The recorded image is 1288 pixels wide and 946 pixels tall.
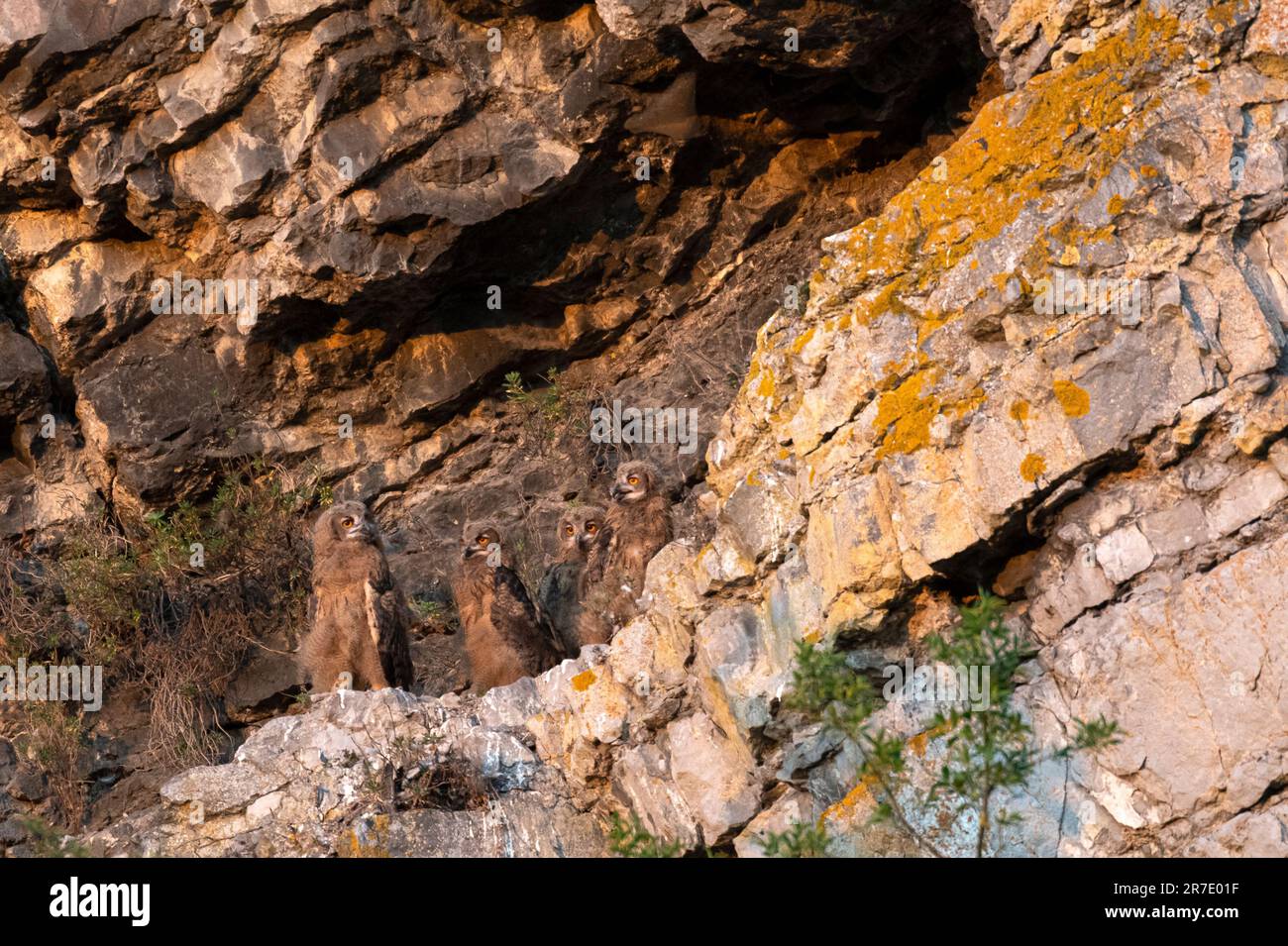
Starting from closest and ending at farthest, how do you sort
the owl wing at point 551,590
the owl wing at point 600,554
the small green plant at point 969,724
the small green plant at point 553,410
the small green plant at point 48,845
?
1. the small green plant at point 969,724
2. the small green plant at point 48,845
3. the owl wing at point 600,554
4. the owl wing at point 551,590
5. the small green plant at point 553,410

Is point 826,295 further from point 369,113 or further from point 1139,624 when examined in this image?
point 369,113

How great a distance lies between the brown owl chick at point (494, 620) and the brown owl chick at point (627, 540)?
462mm

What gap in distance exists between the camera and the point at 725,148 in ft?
35.9

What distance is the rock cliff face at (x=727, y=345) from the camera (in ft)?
18.8

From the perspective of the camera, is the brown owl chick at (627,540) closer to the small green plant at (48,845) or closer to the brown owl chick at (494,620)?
the brown owl chick at (494,620)

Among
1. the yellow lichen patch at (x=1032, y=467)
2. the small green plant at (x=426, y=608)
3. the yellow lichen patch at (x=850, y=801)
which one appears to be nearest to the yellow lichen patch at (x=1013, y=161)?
the yellow lichen patch at (x=1032, y=467)

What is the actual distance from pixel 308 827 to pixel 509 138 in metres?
5.06

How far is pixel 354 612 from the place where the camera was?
9.76 m

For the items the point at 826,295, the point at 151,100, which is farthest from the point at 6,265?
the point at 826,295

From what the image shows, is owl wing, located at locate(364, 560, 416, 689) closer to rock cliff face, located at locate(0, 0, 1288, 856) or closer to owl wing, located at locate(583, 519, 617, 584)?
owl wing, located at locate(583, 519, 617, 584)

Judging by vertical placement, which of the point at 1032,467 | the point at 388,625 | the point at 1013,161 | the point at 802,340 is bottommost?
the point at 388,625

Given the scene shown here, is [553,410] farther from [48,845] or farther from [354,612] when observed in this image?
[48,845]

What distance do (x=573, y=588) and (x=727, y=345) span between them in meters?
2.08

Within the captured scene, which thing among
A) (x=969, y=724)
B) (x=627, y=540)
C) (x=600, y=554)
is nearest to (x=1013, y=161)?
(x=969, y=724)
